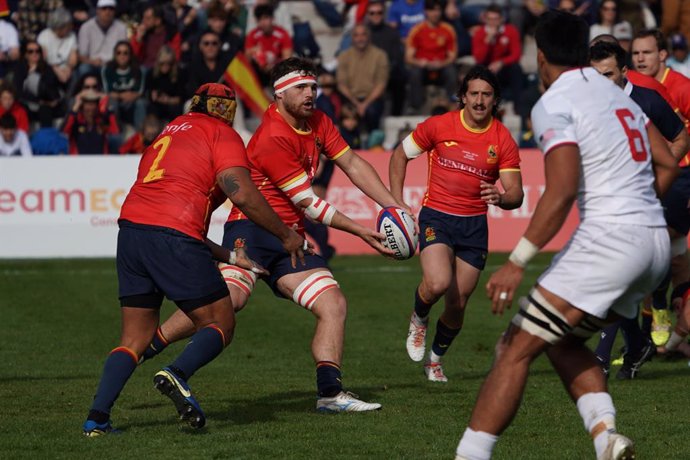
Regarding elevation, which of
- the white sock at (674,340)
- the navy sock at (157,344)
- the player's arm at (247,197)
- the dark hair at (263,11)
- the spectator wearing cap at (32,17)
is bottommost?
the spectator wearing cap at (32,17)

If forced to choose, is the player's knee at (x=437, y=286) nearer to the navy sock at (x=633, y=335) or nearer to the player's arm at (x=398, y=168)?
the player's arm at (x=398, y=168)

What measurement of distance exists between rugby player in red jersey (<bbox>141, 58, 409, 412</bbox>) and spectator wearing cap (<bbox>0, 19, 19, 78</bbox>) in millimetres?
14811

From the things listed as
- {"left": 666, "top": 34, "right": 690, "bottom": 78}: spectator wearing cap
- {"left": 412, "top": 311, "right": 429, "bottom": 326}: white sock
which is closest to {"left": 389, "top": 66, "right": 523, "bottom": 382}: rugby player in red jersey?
{"left": 412, "top": 311, "right": 429, "bottom": 326}: white sock

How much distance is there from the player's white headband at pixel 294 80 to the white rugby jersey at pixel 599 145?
304 cm

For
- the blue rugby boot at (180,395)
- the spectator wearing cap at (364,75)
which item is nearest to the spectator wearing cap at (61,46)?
the spectator wearing cap at (364,75)

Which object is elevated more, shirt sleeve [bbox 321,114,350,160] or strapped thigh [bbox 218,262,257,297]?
shirt sleeve [bbox 321,114,350,160]

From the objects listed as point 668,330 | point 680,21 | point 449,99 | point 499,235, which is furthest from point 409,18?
point 668,330

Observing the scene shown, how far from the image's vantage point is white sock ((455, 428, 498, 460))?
620cm

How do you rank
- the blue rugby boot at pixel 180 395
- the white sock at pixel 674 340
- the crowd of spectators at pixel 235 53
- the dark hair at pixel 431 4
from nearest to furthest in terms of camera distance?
the blue rugby boot at pixel 180 395, the white sock at pixel 674 340, the crowd of spectators at pixel 235 53, the dark hair at pixel 431 4

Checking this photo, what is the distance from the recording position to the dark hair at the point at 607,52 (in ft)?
30.0

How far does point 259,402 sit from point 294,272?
98 centimetres

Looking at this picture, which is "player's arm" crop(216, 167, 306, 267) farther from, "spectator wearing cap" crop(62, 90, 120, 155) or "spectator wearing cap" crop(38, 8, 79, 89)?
"spectator wearing cap" crop(38, 8, 79, 89)

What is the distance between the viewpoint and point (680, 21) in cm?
2411

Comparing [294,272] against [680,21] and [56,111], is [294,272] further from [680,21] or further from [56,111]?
[680,21]
